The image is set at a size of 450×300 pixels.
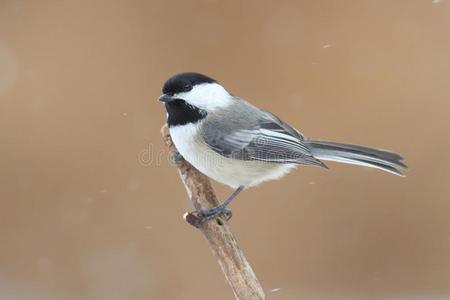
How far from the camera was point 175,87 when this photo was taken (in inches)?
97.6

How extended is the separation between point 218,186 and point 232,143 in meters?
1.28

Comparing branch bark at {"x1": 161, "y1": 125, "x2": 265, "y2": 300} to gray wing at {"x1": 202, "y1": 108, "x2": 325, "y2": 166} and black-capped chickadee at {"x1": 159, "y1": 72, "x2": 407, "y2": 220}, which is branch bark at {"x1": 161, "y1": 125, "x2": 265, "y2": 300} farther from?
gray wing at {"x1": 202, "y1": 108, "x2": 325, "y2": 166}

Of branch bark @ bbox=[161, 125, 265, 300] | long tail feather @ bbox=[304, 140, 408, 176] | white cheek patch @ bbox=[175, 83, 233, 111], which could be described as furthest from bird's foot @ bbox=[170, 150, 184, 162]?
long tail feather @ bbox=[304, 140, 408, 176]

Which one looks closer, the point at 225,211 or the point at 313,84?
the point at 225,211

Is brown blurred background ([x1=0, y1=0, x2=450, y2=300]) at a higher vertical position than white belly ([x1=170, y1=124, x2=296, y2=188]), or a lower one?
higher

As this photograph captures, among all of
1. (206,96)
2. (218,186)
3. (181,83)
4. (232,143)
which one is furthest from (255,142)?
(218,186)

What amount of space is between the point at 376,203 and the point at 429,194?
1.13 feet

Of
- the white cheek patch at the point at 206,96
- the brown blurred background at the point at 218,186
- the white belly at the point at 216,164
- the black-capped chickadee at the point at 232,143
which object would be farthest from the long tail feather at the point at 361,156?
the brown blurred background at the point at 218,186

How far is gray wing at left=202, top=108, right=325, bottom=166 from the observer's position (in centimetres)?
260

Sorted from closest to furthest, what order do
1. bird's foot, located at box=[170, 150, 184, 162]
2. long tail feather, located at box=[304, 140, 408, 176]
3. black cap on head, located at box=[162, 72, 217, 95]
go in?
black cap on head, located at box=[162, 72, 217, 95] < long tail feather, located at box=[304, 140, 408, 176] < bird's foot, located at box=[170, 150, 184, 162]

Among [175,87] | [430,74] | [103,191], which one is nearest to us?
[175,87]

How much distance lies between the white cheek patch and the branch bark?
33 cm

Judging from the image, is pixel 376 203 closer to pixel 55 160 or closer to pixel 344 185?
pixel 344 185

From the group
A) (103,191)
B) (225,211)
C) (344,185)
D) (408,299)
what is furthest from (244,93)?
(408,299)
